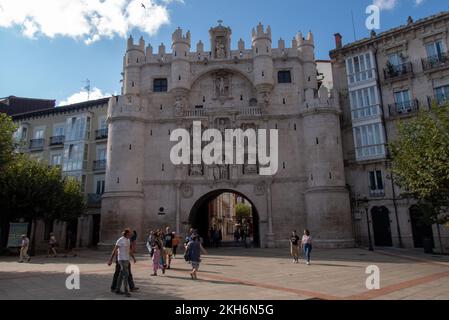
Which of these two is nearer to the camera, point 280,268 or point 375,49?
point 280,268

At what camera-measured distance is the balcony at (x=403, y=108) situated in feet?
94.2

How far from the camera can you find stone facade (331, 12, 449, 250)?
28.0 m

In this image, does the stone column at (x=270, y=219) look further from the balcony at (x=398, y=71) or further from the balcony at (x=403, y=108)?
the balcony at (x=398, y=71)

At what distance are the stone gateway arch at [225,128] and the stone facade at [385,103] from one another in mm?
2237

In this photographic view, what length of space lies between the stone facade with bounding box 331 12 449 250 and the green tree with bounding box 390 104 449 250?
7.20m

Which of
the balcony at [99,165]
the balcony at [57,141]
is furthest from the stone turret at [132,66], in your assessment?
the balcony at [57,141]

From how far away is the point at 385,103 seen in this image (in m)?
30.5

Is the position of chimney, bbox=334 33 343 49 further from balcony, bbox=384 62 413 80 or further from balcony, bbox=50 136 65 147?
balcony, bbox=50 136 65 147

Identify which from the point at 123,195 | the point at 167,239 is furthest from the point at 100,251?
the point at 167,239

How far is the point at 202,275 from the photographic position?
1399 cm

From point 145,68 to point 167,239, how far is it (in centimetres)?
2321

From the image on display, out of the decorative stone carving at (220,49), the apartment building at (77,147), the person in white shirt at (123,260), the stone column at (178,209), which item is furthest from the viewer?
the apartment building at (77,147)

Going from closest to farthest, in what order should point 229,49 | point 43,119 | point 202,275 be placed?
point 202,275 < point 229,49 < point 43,119
